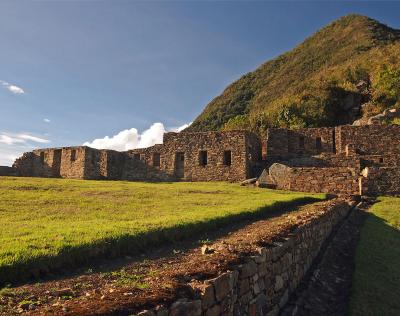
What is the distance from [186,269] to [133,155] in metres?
A: 32.2

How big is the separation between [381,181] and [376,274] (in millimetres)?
15978

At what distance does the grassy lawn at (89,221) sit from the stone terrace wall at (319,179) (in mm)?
5935

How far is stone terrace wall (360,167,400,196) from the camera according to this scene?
2486cm

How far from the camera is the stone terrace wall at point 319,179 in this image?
26125 mm

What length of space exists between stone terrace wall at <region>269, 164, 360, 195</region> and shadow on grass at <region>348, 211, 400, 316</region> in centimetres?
948


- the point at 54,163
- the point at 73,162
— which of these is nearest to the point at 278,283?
the point at 73,162

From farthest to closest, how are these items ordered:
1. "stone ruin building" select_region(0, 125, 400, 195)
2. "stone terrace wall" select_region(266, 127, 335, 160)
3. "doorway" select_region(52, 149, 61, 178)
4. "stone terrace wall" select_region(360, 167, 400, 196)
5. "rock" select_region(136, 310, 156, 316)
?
"doorway" select_region(52, 149, 61, 178) < "stone terrace wall" select_region(266, 127, 335, 160) < "stone ruin building" select_region(0, 125, 400, 195) < "stone terrace wall" select_region(360, 167, 400, 196) < "rock" select_region(136, 310, 156, 316)

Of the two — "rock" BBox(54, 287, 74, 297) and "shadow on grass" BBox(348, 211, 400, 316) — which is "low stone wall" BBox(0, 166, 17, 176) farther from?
"rock" BBox(54, 287, 74, 297)

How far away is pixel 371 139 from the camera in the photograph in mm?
32812

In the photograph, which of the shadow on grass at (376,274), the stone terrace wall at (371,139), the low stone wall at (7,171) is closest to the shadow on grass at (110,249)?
the shadow on grass at (376,274)

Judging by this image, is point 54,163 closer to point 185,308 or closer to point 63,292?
point 63,292

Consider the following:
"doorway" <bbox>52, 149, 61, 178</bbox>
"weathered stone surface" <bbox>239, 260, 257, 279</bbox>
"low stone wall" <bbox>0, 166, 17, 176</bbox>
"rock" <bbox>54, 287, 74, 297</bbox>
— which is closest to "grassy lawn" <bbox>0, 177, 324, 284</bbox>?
"rock" <bbox>54, 287, 74, 297</bbox>

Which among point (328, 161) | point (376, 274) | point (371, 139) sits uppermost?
point (371, 139)

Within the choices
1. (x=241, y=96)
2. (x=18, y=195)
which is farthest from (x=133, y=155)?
(x=241, y=96)
